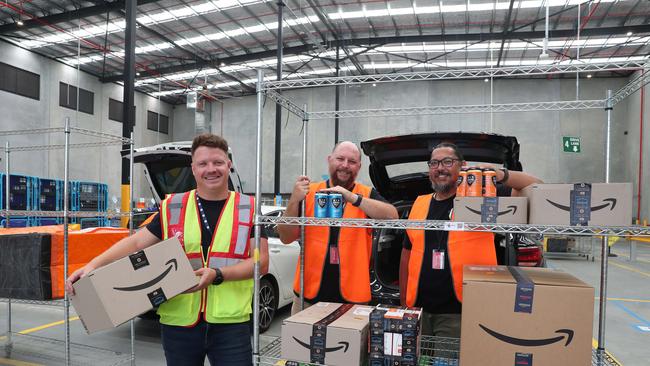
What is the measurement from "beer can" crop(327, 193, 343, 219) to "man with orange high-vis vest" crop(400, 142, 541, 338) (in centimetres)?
55

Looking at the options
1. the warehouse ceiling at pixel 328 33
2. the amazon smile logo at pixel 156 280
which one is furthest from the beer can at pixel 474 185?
the warehouse ceiling at pixel 328 33

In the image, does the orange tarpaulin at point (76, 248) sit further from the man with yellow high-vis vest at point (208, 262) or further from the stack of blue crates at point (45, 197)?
the stack of blue crates at point (45, 197)

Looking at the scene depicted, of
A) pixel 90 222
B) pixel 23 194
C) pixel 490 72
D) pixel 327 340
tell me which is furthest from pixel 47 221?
pixel 490 72

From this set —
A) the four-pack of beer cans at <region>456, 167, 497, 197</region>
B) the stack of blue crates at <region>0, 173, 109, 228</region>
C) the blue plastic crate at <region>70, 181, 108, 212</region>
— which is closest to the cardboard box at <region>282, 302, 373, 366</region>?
the four-pack of beer cans at <region>456, 167, 497, 197</region>

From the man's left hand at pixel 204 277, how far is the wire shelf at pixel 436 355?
0.48 meters

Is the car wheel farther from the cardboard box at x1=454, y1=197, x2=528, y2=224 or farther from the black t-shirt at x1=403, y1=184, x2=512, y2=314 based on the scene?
the cardboard box at x1=454, y1=197, x2=528, y2=224

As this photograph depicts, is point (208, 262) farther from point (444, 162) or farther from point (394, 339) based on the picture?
point (444, 162)

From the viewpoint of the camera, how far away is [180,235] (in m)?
1.94

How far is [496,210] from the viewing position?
175 centimetres

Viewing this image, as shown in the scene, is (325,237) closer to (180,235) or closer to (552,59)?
(180,235)

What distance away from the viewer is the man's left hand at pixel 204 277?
1787mm

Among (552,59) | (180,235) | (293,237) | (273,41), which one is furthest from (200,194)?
(552,59)

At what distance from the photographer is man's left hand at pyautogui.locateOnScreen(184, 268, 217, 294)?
1787 millimetres

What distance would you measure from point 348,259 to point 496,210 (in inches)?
36.1
